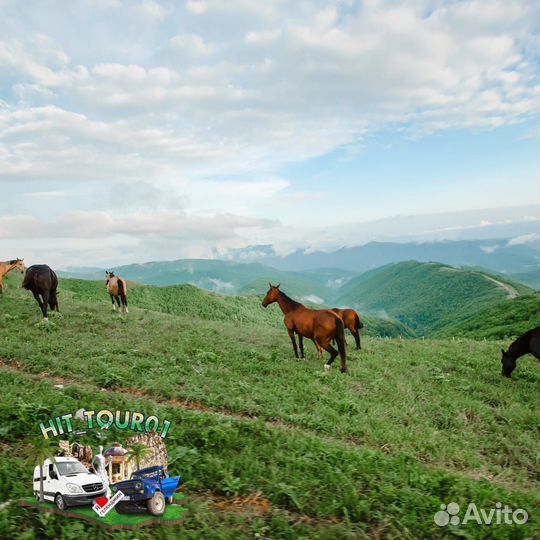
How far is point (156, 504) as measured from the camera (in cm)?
459

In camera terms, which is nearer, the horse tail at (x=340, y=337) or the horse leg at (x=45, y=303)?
the horse tail at (x=340, y=337)

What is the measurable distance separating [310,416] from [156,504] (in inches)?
223

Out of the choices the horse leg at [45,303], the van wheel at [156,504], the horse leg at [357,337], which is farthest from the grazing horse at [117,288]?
the van wheel at [156,504]

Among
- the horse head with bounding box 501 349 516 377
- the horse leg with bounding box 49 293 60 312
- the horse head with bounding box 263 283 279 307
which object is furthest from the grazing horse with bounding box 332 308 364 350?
the horse leg with bounding box 49 293 60 312

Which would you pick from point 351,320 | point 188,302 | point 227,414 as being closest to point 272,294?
point 351,320

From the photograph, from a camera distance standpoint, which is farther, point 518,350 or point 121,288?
point 121,288

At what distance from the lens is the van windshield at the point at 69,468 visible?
15.1ft

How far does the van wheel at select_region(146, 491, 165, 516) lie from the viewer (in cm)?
454

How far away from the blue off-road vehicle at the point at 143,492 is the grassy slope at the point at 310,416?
0.72 metres

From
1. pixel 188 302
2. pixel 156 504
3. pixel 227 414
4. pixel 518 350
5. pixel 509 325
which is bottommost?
pixel 509 325

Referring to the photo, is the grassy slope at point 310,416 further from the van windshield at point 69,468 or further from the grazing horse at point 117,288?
the grazing horse at point 117,288

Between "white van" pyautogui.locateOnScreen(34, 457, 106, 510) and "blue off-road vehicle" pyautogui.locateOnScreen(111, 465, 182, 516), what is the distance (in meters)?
0.26

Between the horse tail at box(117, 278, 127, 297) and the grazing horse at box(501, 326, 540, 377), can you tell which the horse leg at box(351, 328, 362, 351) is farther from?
the horse tail at box(117, 278, 127, 297)

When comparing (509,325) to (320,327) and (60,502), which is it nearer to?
(320,327)
